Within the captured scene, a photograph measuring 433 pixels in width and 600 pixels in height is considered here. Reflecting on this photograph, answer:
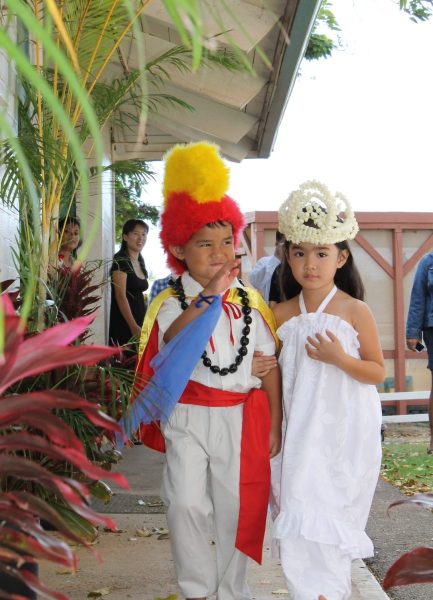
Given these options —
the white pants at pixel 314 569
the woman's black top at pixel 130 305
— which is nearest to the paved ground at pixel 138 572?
the white pants at pixel 314 569

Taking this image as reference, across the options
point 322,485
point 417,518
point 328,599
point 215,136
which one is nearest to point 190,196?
point 322,485

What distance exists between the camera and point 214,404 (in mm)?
3406

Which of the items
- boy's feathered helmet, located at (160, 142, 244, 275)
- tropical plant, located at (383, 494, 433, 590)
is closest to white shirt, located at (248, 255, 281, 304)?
boy's feathered helmet, located at (160, 142, 244, 275)

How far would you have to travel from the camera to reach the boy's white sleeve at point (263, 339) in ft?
11.7

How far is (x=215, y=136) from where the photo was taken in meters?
10.0

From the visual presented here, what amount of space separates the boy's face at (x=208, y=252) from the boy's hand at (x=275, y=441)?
67cm

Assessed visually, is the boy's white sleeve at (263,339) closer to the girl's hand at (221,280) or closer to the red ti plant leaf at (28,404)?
the girl's hand at (221,280)

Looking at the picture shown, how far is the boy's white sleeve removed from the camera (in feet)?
11.7

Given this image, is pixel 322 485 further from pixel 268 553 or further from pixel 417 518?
pixel 417 518

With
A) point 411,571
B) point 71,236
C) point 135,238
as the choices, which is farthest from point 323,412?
point 135,238

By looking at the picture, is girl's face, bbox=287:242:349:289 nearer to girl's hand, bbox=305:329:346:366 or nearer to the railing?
girl's hand, bbox=305:329:346:366

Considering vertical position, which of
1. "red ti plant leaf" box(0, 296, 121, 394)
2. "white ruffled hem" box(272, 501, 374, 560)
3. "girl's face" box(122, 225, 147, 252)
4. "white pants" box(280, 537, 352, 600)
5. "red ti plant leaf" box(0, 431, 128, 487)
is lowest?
"white pants" box(280, 537, 352, 600)

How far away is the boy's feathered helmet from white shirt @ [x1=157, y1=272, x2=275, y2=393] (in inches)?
8.3

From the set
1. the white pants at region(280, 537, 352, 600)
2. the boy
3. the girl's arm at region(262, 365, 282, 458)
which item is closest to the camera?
the white pants at region(280, 537, 352, 600)
